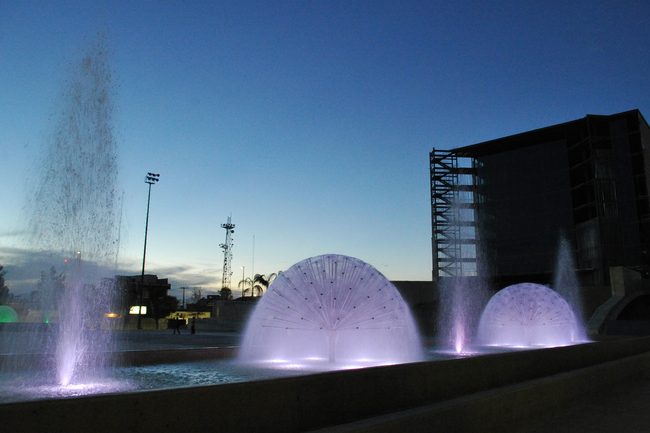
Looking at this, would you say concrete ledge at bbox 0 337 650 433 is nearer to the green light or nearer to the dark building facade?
the green light

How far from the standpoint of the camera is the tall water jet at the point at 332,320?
1148cm

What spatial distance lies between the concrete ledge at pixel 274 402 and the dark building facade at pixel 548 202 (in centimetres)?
5494

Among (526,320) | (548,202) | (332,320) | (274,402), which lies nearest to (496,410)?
(274,402)

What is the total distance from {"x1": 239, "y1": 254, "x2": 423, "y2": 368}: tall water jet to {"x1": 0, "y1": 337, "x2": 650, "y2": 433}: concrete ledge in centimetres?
487

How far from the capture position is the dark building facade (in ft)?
187

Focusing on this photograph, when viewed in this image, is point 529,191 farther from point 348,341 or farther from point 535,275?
point 348,341

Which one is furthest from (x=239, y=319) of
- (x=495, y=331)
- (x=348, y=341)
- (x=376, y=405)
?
(x=376, y=405)

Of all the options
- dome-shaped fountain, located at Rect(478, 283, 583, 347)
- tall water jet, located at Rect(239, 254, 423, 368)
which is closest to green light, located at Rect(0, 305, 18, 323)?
dome-shaped fountain, located at Rect(478, 283, 583, 347)

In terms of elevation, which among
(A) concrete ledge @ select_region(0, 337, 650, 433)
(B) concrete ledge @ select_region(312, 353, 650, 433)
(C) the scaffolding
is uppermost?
(C) the scaffolding

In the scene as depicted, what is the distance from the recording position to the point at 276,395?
13.9 feet

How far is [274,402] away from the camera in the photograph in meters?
4.22

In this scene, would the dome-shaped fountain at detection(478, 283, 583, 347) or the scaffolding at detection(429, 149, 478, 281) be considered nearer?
the dome-shaped fountain at detection(478, 283, 583, 347)

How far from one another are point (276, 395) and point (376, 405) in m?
1.33

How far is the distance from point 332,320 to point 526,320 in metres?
13.9
